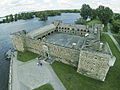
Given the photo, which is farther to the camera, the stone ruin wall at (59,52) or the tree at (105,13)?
the tree at (105,13)

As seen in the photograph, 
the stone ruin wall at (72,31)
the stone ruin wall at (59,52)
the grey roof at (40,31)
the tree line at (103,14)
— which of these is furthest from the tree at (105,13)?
the stone ruin wall at (59,52)

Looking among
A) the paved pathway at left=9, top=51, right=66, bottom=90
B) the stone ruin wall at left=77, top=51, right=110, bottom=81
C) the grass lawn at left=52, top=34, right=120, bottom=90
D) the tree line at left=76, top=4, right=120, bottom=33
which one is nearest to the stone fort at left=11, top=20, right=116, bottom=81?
the stone ruin wall at left=77, top=51, right=110, bottom=81

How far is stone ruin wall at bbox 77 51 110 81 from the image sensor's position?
113 feet

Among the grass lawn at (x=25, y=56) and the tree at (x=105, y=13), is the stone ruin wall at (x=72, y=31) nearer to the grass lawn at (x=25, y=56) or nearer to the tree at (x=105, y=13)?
the tree at (x=105, y=13)

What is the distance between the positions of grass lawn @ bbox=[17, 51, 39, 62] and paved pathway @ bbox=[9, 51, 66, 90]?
3166 millimetres

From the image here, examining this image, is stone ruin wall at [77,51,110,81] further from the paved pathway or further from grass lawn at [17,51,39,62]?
grass lawn at [17,51,39,62]

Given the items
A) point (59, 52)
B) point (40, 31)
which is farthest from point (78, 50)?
point (40, 31)

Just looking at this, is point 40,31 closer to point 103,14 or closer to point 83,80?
point 83,80

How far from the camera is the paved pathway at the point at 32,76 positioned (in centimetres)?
3616

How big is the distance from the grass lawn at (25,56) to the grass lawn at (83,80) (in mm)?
14104

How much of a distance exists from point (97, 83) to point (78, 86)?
23.5 feet

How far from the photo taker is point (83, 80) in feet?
124

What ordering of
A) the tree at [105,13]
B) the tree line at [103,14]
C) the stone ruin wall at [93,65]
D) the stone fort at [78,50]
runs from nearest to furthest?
the stone ruin wall at [93,65] < the stone fort at [78,50] < the tree line at [103,14] < the tree at [105,13]

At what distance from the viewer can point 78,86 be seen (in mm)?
35375
